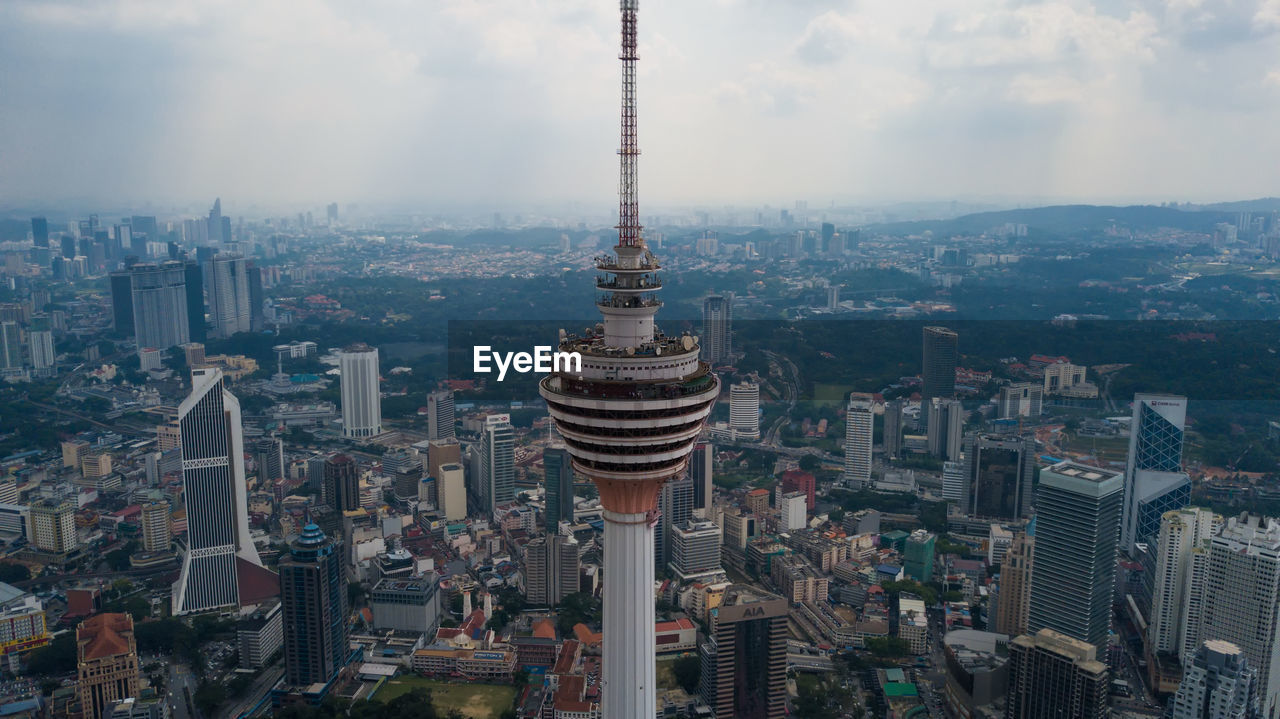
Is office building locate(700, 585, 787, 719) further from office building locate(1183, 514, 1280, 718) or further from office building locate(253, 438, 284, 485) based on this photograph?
office building locate(253, 438, 284, 485)

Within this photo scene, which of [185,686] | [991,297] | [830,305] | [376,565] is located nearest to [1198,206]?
[991,297]

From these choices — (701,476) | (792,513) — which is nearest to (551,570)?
(701,476)

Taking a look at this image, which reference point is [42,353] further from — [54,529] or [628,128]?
[628,128]

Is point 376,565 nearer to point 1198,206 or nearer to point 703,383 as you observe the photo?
point 703,383

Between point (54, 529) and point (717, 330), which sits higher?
point (717, 330)

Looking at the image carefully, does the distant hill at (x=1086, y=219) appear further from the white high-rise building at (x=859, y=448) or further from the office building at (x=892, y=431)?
the white high-rise building at (x=859, y=448)

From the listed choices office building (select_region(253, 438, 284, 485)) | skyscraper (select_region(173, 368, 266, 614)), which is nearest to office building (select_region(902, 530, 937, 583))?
skyscraper (select_region(173, 368, 266, 614))

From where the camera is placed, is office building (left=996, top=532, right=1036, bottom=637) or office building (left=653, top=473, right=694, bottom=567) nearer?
office building (left=996, top=532, right=1036, bottom=637)
